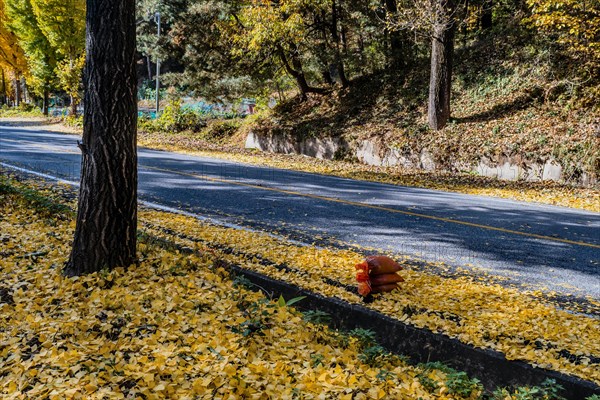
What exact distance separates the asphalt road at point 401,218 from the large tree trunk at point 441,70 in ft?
16.3

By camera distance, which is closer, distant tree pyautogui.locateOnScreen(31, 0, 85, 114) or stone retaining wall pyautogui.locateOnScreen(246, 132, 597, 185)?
stone retaining wall pyautogui.locateOnScreen(246, 132, 597, 185)

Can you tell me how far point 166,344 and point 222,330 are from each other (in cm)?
41

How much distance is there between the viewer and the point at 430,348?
3.58m

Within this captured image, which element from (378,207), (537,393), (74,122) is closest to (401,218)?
(378,207)

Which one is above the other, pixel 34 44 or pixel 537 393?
pixel 34 44

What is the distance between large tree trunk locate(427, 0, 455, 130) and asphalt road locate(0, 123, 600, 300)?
497 centimetres

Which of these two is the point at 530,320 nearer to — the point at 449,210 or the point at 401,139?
the point at 449,210

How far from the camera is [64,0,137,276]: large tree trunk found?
13.8 ft

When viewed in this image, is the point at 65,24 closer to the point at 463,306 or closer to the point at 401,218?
the point at 401,218

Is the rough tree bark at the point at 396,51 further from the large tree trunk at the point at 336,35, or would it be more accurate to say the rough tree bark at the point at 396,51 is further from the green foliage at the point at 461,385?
the green foliage at the point at 461,385

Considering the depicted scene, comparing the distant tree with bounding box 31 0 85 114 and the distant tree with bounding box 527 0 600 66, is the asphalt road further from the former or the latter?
the distant tree with bounding box 31 0 85 114

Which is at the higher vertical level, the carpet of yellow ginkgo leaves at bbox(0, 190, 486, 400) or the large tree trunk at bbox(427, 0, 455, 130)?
the large tree trunk at bbox(427, 0, 455, 130)

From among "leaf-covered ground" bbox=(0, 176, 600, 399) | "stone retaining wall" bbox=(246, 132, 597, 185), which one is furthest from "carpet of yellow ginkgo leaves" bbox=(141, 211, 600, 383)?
"stone retaining wall" bbox=(246, 132, 597, 185)

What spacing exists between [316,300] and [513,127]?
11299mm
